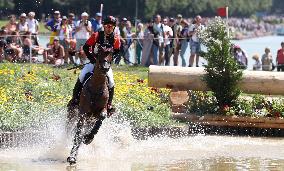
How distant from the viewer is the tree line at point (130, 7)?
55.3m

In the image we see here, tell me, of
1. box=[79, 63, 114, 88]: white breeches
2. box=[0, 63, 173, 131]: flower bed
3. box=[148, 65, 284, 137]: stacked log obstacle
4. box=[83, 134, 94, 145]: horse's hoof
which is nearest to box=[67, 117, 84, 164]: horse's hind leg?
box=[83, 134, 94, 145]: horse's hoof

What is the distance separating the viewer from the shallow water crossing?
13383mm

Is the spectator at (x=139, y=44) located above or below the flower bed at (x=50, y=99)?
above

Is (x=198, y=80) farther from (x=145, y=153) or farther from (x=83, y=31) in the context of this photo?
(x=83, y=31)

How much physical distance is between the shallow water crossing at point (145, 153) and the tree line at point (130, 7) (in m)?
19.8

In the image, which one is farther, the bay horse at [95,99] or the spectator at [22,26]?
the spectator at [22,26]

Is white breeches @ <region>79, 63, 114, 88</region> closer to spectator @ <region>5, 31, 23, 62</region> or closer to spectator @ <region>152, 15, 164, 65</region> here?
spectator @ <region>5, 31, 23, 62</region>

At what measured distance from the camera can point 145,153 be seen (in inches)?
582

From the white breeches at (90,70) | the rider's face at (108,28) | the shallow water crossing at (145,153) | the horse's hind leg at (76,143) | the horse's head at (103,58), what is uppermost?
the rider's face at (108,28)

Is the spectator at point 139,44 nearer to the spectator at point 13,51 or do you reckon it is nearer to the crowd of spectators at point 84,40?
the crowd of spectators at point 84,40

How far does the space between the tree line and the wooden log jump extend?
687 inches

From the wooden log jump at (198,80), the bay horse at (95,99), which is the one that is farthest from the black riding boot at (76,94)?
the wooden log jump at (198,80)

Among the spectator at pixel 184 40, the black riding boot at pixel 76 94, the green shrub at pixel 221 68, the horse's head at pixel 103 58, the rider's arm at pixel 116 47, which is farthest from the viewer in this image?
the spectator at pixel 184 40

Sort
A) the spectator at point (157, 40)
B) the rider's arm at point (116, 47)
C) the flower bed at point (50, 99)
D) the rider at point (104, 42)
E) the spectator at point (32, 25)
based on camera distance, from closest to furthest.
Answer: the rider at point (104, 42)
the rider's arm at point (116, 47)
the flower bed at point (50, 99)
the spectator at point (32, 25)
the spectator at point (157, 40)
